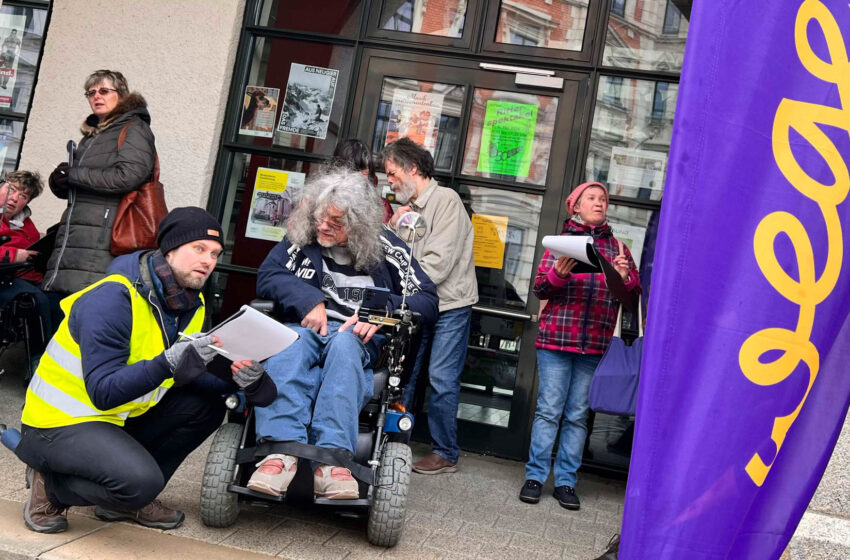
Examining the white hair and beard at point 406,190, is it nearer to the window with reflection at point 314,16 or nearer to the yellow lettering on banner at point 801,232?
the window with reflection at point 314,16

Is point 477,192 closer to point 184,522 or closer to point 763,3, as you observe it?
point 184,522

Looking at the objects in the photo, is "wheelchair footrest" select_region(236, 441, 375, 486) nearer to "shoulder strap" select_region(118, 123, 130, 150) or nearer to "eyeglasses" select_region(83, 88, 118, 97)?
"shoulder strap" select_region(118, 123, 130, 150)

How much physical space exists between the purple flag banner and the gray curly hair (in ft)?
6.51

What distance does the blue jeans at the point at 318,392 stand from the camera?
3.62m

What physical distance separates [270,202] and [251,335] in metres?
3.24

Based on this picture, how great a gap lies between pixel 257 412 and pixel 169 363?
1.78 ft

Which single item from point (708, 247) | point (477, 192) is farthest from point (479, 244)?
point (708, 247)

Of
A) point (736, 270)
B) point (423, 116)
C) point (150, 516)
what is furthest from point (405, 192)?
point (736, 270)

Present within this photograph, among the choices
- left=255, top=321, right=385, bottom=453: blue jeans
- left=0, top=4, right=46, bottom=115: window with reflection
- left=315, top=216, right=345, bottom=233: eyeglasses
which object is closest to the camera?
left=255, top=321, right=385, bottom=453: blue jeans

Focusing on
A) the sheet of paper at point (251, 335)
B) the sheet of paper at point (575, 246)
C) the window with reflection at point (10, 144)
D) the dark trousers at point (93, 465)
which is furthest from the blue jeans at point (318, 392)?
the window with reflection at point (10, 144)

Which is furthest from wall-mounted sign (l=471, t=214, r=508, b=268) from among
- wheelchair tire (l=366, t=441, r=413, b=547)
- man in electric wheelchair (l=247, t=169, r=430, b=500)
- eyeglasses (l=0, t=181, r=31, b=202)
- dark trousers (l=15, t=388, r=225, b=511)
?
dark trousers (l=15, t=388, r=225, b=511)

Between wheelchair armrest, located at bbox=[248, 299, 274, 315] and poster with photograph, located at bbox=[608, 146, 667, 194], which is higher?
poster with photograph, located at bbox=[608, 146, 667, 194]

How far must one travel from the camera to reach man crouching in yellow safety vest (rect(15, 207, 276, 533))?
3268 mm

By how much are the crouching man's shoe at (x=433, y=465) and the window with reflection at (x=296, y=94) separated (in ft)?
7.27
